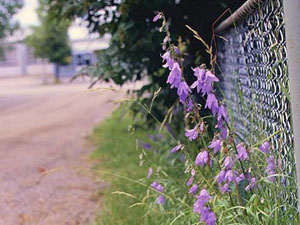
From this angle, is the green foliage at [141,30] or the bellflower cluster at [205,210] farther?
the green foliage at [141,30]

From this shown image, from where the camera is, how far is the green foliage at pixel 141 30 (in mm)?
4414

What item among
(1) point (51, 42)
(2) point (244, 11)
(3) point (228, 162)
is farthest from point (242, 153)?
(1) point (51, 42)

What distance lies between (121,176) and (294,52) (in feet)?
4.80

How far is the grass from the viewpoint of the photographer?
11.2 feet

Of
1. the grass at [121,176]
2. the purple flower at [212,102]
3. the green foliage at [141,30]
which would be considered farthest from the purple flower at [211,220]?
the green foliage at [141,30]

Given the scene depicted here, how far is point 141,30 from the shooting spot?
4.53 meters

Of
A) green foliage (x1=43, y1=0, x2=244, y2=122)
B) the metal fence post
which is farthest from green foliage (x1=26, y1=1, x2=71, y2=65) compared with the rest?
the metal fence post

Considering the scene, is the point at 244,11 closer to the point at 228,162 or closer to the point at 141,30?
the point at 228,162

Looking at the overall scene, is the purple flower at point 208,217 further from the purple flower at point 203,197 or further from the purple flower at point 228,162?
the purple flower at point 228,162

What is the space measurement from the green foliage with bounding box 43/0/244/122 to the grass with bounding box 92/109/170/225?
51 centimetres

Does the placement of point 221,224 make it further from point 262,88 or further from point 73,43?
point 73,43

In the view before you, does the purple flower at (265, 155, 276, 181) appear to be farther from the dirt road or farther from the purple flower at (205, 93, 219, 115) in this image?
the dirt road

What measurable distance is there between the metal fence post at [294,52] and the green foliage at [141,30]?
2527mm

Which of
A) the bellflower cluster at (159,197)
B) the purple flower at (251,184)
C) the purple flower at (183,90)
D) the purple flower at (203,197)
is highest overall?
the purple flower at (183,90)
